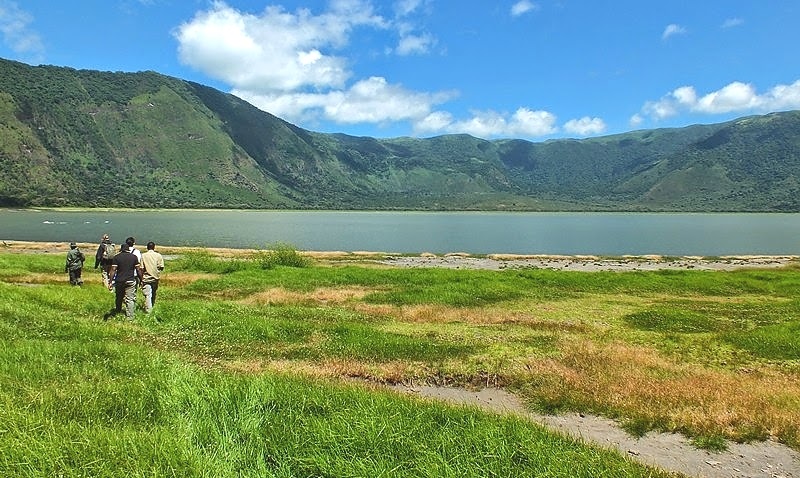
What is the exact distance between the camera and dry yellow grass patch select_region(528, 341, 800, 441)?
10172 millimetres

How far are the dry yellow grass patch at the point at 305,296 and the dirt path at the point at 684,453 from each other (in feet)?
58.5

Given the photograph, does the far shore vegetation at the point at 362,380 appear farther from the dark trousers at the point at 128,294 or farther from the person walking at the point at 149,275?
the dark trousers at the point at 128,294

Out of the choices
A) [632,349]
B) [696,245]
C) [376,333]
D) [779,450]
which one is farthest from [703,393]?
[696,245]

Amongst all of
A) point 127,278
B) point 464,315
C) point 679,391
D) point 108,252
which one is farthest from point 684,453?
point 108,252

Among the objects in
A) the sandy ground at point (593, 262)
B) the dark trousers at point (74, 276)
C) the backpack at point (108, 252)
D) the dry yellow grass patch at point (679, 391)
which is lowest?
the sandy ground at point (593, 262)

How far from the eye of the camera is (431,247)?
10438cm

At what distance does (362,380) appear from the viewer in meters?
12.9

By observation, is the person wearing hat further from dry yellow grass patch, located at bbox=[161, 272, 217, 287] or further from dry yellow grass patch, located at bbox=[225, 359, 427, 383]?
dry yellow grass patch, located at bbox=[225, 359, 427, 383]

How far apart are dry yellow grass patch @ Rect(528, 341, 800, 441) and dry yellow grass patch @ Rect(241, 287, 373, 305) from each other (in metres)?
14.8

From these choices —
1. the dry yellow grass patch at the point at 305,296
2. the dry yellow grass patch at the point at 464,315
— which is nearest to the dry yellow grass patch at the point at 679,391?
the dry yellow grass patch at the point at 464,315

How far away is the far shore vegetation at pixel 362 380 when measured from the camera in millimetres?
6957

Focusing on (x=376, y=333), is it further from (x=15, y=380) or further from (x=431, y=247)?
(x=431, y=247)

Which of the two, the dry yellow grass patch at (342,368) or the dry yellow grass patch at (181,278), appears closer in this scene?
the dry yellow grass patch at (342,368)

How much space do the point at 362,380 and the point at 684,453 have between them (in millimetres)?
7024
